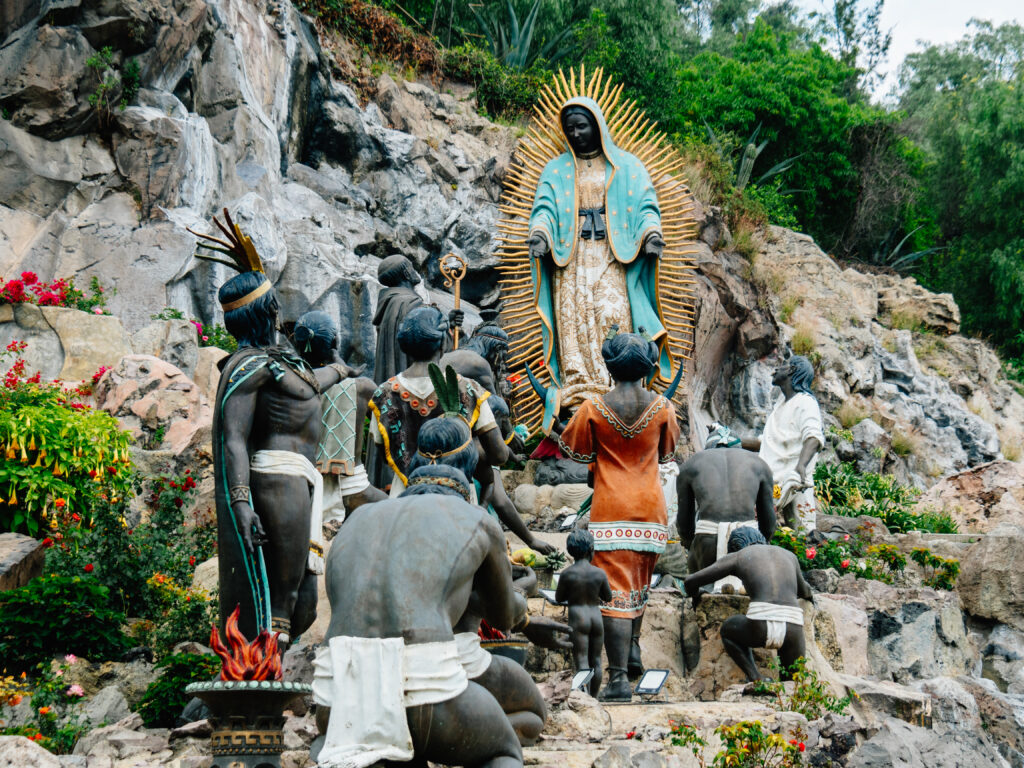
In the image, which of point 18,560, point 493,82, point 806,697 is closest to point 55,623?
point 18,560

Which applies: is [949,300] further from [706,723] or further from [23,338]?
[706,723]

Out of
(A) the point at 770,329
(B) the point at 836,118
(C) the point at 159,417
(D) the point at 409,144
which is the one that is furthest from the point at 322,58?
(B) the point at 836,118

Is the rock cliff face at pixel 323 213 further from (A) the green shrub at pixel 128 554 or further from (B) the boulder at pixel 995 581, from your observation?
(A) the green shrub at pixel 128 554

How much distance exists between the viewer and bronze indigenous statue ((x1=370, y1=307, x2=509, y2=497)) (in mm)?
6094

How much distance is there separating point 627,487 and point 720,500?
848 mm

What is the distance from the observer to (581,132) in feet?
42.0

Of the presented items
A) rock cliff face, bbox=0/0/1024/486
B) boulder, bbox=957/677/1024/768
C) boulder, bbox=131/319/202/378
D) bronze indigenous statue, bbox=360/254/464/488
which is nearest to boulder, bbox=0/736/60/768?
bronze indigenous statue, bbox=360/254/464/488

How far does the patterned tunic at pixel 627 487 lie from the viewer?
668cm

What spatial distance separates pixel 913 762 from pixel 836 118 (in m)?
22.2

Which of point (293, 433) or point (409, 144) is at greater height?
point (409, 144)

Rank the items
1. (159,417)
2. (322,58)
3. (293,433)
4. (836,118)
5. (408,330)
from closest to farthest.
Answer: (293,433)
(408,330)
(159,417)
(322,58)
(836,118)

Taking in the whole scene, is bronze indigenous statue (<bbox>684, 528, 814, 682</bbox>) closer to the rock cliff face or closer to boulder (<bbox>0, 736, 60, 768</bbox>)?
boulder (<bbox>0, 736, 60, 768</bbox>)

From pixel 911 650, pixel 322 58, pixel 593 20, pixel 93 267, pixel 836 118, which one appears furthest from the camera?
pixel 836 118

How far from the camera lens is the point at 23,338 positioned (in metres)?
10.9
